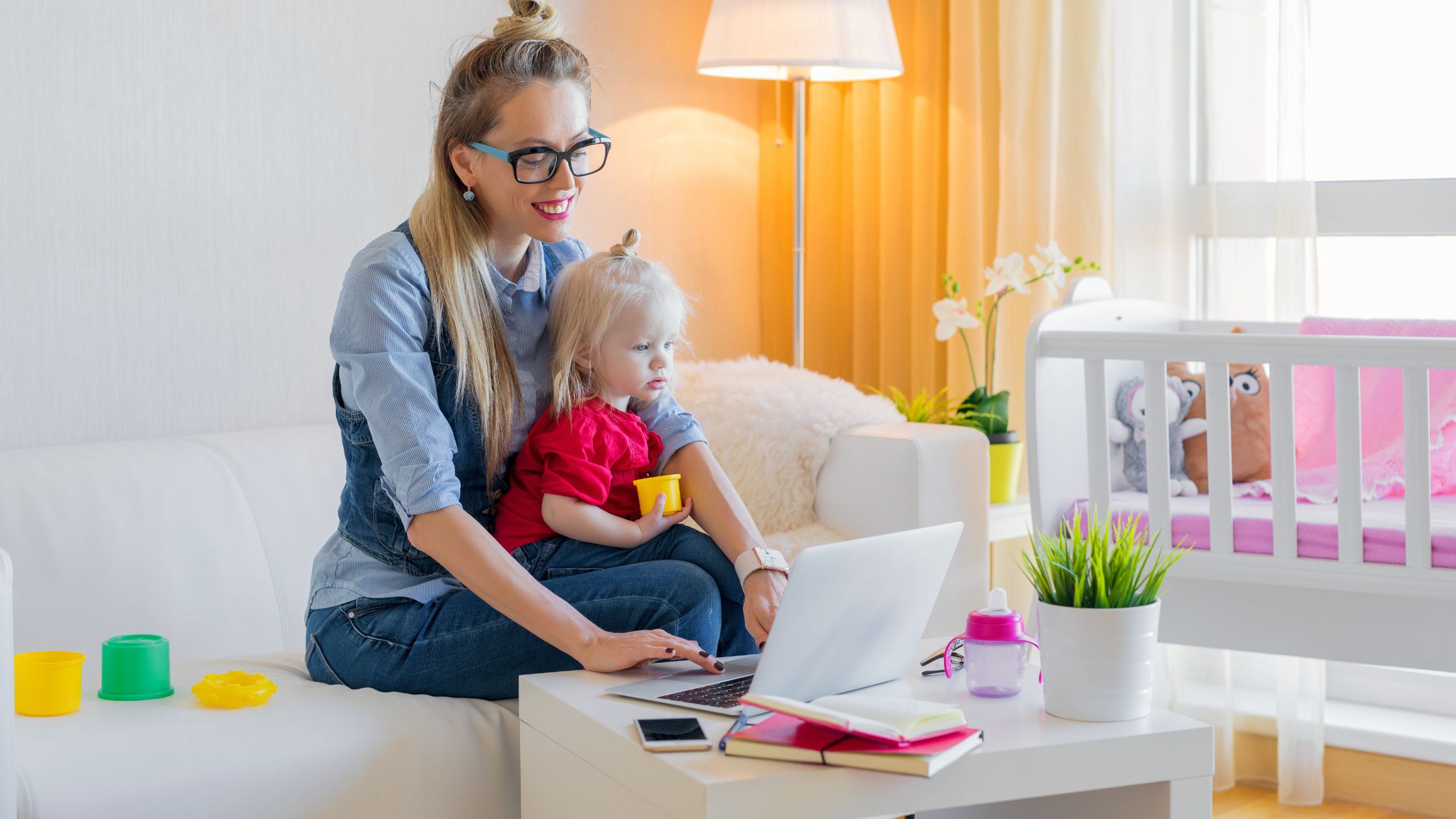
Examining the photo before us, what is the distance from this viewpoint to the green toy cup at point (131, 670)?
1.51m

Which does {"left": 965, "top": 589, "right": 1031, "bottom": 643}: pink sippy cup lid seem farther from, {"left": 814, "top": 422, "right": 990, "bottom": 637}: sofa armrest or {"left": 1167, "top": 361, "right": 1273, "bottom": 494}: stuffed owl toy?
{"left": 1167, "top": 361, "right": 1273, "bottom": 494}: stuffed owl toy

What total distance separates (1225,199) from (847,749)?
6.00ft

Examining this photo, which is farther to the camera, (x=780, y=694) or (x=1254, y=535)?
(x=1254, y=535)

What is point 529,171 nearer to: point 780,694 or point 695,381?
point 780,694

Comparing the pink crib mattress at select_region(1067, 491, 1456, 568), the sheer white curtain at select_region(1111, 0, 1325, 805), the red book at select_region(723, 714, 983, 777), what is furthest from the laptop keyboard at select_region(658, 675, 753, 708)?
the sheer white curtain at select_region(1111, 0, 1325, 805)

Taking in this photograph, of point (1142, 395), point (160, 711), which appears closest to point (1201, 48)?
point (1142, 395)

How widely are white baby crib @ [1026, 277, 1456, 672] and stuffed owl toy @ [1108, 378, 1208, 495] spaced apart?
19 centimetres

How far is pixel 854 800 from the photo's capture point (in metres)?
1.07

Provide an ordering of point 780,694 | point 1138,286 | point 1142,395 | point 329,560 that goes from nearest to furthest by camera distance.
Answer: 1. point 780,694
2. point 329,560
3. point 1142,395
4. point 1138,286

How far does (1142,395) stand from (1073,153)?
620mm

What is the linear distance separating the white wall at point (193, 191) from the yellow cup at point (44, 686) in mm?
634

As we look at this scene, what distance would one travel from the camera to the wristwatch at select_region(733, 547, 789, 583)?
1.54 meters

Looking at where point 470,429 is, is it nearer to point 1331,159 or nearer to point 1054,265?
point 1054,265

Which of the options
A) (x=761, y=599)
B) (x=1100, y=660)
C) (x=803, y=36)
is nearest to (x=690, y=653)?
(x=761, y=599)
